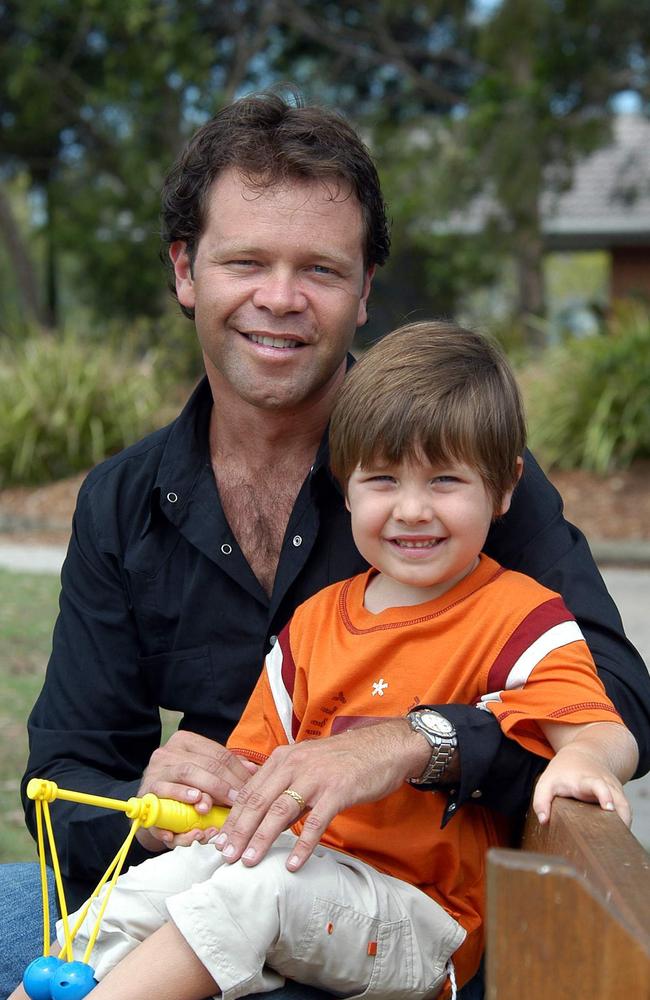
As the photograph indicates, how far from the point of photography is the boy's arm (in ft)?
5.75

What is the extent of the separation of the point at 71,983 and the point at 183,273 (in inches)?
65.0

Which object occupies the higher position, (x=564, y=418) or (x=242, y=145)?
(x=242, y=145)

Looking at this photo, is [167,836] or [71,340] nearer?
[167,836]

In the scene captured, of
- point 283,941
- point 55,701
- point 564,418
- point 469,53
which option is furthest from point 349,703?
point 469,53

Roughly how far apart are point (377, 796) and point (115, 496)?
40.5 inches

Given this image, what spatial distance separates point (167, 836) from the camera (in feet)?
6.63

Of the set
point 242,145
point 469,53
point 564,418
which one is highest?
point 469,53

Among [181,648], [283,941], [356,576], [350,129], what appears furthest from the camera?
[350,129]

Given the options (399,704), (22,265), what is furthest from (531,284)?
(399,704)

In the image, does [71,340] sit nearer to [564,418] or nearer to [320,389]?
[564,418]

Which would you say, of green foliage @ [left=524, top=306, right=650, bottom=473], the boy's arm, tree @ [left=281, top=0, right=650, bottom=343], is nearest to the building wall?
tree @ [left=281, top=0, right=650, bottom=343]

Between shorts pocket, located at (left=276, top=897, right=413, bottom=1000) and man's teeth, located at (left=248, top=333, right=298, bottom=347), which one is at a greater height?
man's teeth, located at (left=248, top=333, right=298, bottom=347)

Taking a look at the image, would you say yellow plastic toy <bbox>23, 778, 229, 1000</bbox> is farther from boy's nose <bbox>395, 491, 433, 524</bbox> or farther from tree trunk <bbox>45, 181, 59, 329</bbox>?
tree trunk <bbox>45, 181, 59, 329</bbox>

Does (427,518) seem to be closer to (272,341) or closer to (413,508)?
(413,508)
